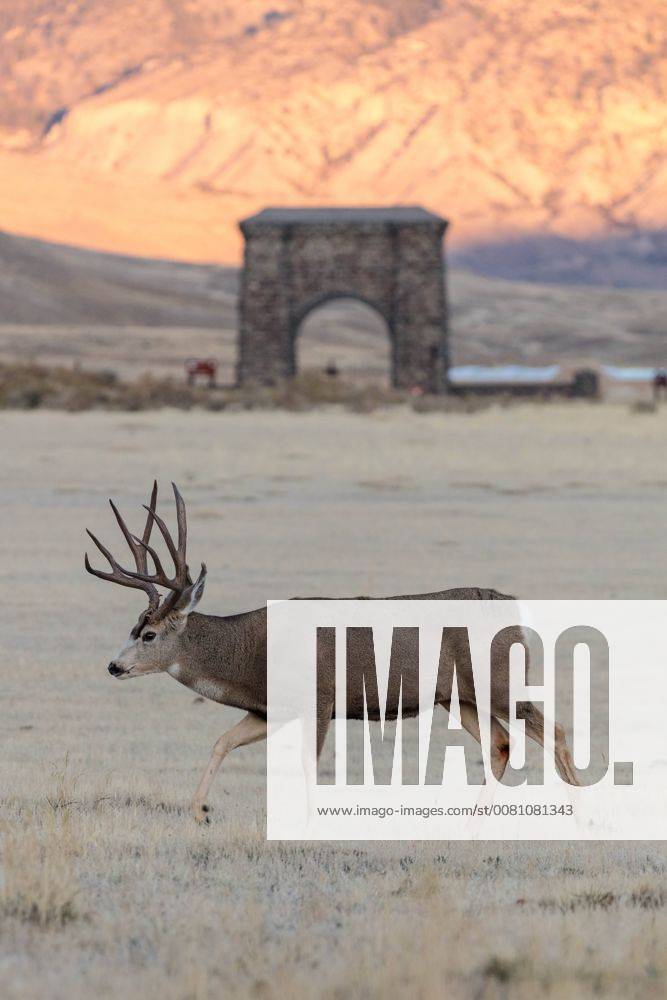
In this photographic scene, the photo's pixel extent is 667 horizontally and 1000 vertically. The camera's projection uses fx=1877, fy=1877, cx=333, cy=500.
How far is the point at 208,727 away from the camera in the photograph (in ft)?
35.8

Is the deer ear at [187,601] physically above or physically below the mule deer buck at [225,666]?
above

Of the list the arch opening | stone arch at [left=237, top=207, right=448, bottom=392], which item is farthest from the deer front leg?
the arch opening

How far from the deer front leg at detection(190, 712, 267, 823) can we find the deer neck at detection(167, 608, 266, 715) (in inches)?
2.9

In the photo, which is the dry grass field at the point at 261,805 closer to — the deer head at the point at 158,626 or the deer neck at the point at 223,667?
the deer neck at the point at 223,667

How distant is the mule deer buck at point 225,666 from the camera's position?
22.9 ft

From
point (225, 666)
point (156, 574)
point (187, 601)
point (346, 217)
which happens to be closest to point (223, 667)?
point (225, 666)

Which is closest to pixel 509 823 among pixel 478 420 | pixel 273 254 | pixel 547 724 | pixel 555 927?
pixel 547 724

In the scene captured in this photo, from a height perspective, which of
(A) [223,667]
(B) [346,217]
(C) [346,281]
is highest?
(B) [346,217]

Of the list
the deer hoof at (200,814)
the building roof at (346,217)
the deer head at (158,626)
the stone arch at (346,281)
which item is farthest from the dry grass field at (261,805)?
the building roof at (346,217)

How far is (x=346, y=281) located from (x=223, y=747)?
50.6m

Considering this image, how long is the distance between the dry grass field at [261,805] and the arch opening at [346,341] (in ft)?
213

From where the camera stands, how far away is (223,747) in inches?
272

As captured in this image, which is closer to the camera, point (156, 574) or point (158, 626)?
point (158, 626)

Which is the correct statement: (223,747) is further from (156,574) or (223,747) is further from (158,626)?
(156,574)
